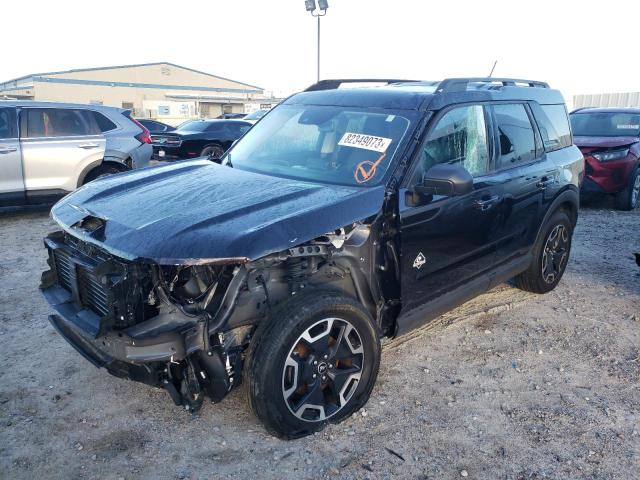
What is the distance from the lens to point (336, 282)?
10.1ft

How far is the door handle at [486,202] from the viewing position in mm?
3744

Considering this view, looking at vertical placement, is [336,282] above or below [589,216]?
above

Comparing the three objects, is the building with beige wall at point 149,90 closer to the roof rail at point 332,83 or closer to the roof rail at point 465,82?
the roof rail at point 332,83

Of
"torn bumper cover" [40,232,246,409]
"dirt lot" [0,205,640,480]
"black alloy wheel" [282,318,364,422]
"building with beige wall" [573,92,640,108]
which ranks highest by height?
"building with beige wall" [573,92,640,108]

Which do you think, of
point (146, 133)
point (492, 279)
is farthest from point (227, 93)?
point (492, 279)

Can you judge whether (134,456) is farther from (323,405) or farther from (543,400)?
(543,400)

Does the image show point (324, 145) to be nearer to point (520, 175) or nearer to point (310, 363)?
point (310, 363)

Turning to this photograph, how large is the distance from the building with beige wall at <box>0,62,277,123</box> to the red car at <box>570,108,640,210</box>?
34.2m

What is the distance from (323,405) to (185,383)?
81 centimetres

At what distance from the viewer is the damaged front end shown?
2.57 m

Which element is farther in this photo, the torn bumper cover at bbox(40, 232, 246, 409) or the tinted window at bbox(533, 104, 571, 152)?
the tinted window at bbox(533, 104, 571, 152)

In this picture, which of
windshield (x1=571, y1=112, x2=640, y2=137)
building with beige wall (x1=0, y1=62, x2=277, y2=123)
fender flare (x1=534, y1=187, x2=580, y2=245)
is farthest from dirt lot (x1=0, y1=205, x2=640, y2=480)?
building with beige wall (x1=0, y1=62, x2=277, y2=123)

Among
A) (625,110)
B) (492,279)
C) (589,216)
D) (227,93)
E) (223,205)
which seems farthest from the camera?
(227,93)

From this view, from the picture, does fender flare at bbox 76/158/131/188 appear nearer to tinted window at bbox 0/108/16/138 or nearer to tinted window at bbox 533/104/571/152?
tinted window at bbox 0/108/16/138
